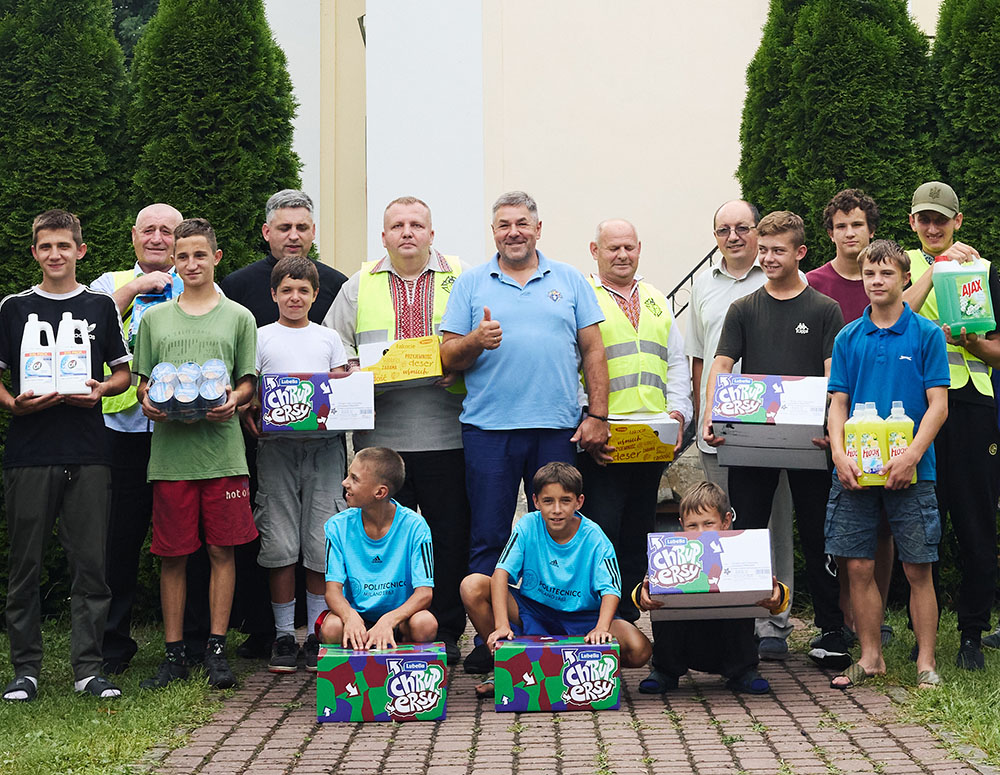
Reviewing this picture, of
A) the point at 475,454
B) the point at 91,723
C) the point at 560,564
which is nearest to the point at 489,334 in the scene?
the point at 475,454

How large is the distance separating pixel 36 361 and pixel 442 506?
1976 mm

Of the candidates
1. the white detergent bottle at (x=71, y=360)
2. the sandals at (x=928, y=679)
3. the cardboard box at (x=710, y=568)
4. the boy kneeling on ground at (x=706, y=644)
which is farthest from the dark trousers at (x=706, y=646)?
the white detergent bottle at (x=71, y=360)

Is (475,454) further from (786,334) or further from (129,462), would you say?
(129,462)

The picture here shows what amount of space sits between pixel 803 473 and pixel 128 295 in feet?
11.2

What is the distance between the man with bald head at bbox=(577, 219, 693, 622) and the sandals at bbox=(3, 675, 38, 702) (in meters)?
2.66

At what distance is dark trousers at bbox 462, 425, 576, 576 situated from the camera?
580 cm

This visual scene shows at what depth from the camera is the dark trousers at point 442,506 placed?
6.06 m

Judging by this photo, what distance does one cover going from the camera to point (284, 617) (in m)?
6.16

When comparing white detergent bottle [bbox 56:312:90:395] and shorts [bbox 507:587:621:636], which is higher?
white detergent bottle [bbox 56:312:90:395]

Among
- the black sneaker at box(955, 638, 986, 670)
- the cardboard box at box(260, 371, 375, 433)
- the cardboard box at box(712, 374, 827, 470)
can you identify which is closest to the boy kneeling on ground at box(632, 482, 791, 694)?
the cardboard box at box(712, 374, 827, 470)

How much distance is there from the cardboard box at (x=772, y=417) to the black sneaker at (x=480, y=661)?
150cm

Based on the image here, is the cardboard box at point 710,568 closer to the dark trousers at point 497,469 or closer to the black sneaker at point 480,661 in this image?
the dark trousers at point 497,469

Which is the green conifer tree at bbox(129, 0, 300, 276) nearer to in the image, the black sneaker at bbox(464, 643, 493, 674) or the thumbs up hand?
the thumbs up hand

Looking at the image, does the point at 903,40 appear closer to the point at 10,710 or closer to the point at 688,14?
the point at 688,14
